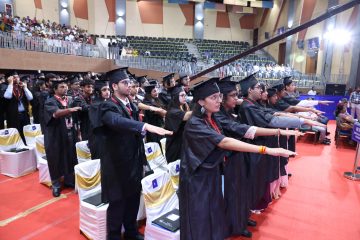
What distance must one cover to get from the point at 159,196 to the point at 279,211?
2.02 meters

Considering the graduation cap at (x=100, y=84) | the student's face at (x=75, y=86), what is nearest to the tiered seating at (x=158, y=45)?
the student's face at (x=75, y=86)

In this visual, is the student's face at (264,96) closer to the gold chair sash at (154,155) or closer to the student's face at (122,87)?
the gold chair sash at (154,155)

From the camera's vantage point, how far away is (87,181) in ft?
11.4

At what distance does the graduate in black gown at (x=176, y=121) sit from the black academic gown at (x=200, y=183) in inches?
46.9

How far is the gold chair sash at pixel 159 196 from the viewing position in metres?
2.98

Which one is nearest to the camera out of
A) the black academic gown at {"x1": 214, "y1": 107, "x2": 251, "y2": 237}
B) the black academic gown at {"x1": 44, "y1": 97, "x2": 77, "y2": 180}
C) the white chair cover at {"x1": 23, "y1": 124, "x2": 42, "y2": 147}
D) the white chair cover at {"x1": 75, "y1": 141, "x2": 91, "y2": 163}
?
the black academic gown at {"x1": 214, "y1": 107, "x2": 251, "y2": 237}

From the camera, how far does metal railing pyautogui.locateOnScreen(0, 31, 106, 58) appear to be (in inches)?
438

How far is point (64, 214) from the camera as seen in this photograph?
12.7 feet

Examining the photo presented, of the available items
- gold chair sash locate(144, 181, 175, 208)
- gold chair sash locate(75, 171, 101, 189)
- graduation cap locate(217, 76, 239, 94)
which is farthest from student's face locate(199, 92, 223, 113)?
gold chair sash locate(75, 171, 101, 189)

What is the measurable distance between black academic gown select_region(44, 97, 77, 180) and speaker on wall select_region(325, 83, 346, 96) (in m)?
12.7

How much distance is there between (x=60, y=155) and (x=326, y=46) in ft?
52.7

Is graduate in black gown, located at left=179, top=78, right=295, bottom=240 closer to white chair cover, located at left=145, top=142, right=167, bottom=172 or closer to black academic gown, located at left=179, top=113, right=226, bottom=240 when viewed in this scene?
black academic gown, located at left=179, top=113, right=226, bottom=240

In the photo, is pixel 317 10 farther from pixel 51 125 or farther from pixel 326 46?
pixel 51 125

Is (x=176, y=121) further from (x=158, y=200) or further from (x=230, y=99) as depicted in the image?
(x=158, y=200)
